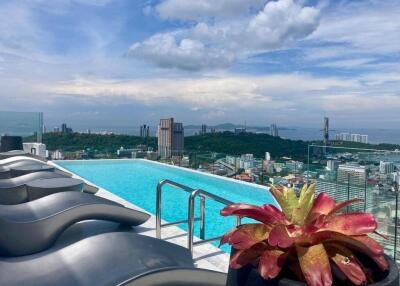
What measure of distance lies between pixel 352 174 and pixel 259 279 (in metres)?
4.41

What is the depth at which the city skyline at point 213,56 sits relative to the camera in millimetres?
12320

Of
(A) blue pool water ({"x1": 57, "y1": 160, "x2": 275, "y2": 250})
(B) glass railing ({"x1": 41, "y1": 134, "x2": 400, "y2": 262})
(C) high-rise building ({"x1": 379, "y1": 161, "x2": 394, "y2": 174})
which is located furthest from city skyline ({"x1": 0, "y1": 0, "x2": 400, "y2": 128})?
(C) high-rise building ({"x1": 379, "y1": 161, "x2": 394, "y2": 174})

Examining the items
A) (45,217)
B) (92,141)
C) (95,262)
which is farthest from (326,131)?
(92,141)

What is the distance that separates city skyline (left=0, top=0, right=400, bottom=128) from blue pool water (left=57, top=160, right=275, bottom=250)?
263cm

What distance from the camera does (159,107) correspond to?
24844 millimetres

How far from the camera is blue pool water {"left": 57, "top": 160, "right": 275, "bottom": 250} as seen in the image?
629 cm

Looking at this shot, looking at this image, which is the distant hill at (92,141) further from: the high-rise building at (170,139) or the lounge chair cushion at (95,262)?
the lounge chair cushion at (95,262)

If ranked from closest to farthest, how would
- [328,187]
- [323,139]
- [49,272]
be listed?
[49,272], [328,187], [323,139]

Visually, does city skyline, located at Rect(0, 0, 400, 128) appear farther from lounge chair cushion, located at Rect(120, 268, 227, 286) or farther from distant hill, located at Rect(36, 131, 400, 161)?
lounge chair cushion, located at Rect(120, 268, 227, 286)

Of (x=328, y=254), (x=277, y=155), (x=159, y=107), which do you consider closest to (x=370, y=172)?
(x=277, y=155)

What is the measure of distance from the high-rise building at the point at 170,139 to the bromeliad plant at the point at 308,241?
1117 cm

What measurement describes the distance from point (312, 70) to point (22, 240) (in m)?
17.2

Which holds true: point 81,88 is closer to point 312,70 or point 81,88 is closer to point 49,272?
point 312,70

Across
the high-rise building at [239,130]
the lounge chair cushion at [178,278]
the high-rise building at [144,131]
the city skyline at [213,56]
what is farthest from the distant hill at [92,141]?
the lounge chair cushion at [178,278]
